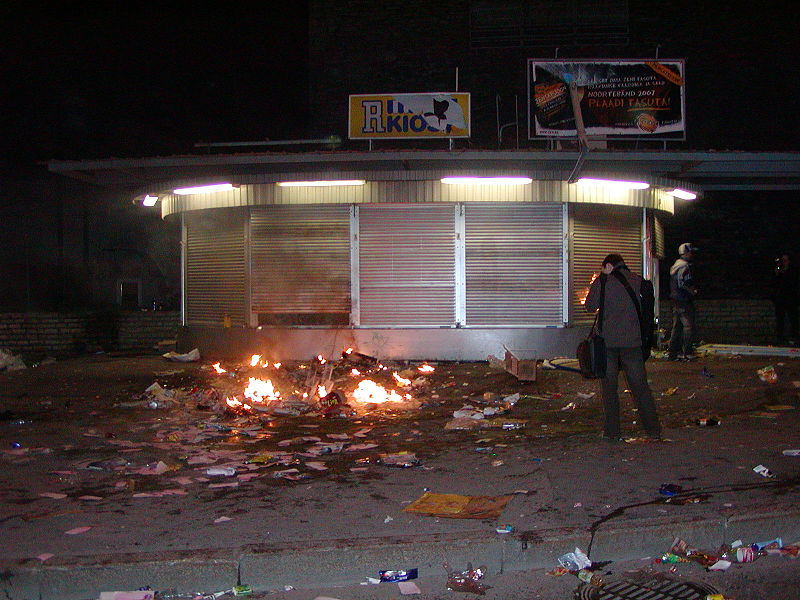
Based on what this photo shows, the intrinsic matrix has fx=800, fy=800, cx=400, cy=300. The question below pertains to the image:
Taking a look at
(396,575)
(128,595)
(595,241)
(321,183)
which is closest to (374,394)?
(321,183)

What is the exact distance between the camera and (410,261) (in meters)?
13.6

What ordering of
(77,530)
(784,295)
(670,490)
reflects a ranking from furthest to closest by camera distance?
1. (784,295)
2. (670,490)
3. (77,530)

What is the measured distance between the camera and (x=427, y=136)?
14.1 m

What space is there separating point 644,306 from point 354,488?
11.2 ft

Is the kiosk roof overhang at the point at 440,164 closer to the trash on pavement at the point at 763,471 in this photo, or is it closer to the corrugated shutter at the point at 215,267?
the corrugated shutter at the point at 215,267

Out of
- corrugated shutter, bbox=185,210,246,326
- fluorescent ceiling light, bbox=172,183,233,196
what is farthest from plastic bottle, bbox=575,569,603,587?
fluorescent ceiling light, bbox=172,183,233,196

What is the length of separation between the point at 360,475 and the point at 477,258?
7.30 meters

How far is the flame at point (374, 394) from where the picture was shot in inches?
422

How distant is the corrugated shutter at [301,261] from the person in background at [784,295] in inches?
389

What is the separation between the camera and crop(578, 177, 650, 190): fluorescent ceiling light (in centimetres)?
1323

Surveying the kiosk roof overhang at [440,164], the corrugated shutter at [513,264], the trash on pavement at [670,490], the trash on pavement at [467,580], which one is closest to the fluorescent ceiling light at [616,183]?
the kiosk roof overhang at [440,164]

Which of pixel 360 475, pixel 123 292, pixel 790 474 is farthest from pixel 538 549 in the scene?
pixel 123 292

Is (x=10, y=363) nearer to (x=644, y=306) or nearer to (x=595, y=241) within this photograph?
(x=595, y=241)

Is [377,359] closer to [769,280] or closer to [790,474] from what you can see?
[790,474]
